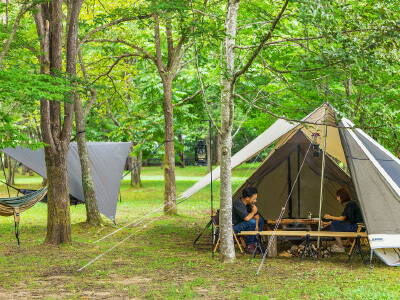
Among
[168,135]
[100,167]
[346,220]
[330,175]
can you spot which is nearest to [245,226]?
[346,220]

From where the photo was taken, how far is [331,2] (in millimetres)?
6875

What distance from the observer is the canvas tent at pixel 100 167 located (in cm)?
1304

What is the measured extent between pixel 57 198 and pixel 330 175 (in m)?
5.14

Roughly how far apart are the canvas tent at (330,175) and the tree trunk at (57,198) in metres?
1.92

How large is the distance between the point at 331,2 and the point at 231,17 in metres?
1.94

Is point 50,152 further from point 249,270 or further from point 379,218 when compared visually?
point 379,218

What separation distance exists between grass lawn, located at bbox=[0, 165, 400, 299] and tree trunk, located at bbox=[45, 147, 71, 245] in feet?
0.76

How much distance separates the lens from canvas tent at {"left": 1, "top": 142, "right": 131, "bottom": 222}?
42.8ft

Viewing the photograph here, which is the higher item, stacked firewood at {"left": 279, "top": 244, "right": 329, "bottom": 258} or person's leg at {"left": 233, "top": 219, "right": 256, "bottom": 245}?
person's leg at {"left": 233, "top": 219, "right": 256, "bottom": 245}

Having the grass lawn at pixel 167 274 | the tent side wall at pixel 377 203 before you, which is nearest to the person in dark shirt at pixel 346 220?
the grass lawn at pixel 167 274

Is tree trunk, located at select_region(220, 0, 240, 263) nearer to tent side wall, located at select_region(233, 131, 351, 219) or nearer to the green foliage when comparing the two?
the green foliage

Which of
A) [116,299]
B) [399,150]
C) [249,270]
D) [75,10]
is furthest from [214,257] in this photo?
[399,150]

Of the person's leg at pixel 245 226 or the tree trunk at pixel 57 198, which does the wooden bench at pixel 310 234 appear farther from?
the tree trunk at pixel 57 198

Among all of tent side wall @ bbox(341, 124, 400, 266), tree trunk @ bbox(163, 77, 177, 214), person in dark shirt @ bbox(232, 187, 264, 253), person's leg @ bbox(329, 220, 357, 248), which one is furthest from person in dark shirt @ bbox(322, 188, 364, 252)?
tree trunk @ bbox(163, 77, 177, 214)
